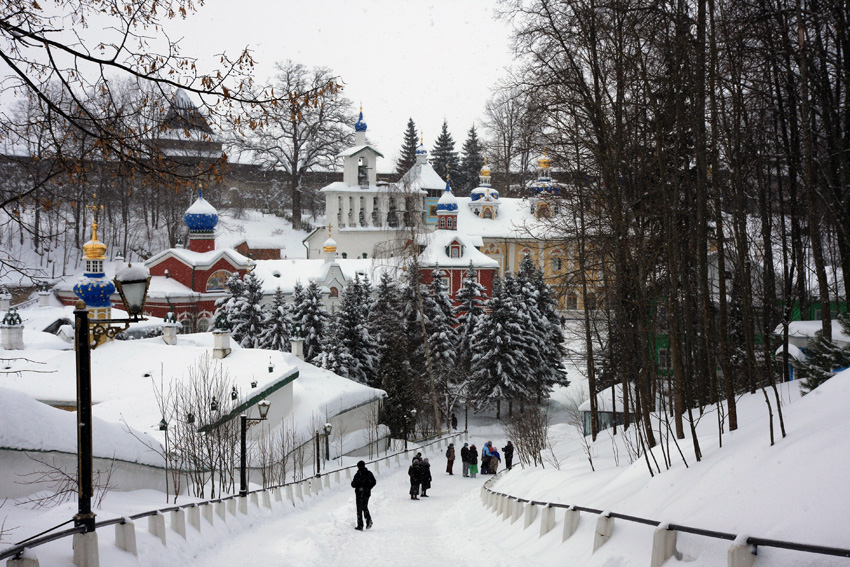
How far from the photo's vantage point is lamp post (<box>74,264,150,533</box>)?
6.64 meters

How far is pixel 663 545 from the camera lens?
5.89 metres

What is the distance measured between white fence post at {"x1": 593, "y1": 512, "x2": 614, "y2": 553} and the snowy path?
8.61 ft

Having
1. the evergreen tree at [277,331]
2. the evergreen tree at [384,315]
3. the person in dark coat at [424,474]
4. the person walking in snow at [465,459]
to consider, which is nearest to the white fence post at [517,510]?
the person in dark coat at [424,474]

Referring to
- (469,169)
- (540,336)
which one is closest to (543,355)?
(540,336)

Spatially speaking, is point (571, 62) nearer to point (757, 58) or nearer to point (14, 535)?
point (757, 58)

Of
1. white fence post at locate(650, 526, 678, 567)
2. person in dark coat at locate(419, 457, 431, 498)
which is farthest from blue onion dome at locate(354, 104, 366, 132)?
white fence post at locate(650, 526, 678, 567)

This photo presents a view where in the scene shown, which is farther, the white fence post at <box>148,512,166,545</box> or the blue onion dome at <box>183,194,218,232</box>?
the blue onion dome at <box>183,194,218,232</box>

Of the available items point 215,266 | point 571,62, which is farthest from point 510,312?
point 571,62

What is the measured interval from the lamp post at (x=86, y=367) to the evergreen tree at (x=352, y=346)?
92.6ft

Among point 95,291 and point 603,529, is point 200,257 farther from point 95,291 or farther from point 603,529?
point 603,529

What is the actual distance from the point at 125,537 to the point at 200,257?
138 ft

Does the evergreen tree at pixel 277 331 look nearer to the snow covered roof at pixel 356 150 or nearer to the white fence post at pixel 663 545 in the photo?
the snow covered roof at pixel 356 150

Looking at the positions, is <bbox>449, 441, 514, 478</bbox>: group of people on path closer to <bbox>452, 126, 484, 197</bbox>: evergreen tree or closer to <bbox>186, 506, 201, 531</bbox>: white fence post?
<bbox>186, 506, 201, 531</bbox>: white fence post

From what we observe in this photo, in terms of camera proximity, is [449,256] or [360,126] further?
[360,126]
